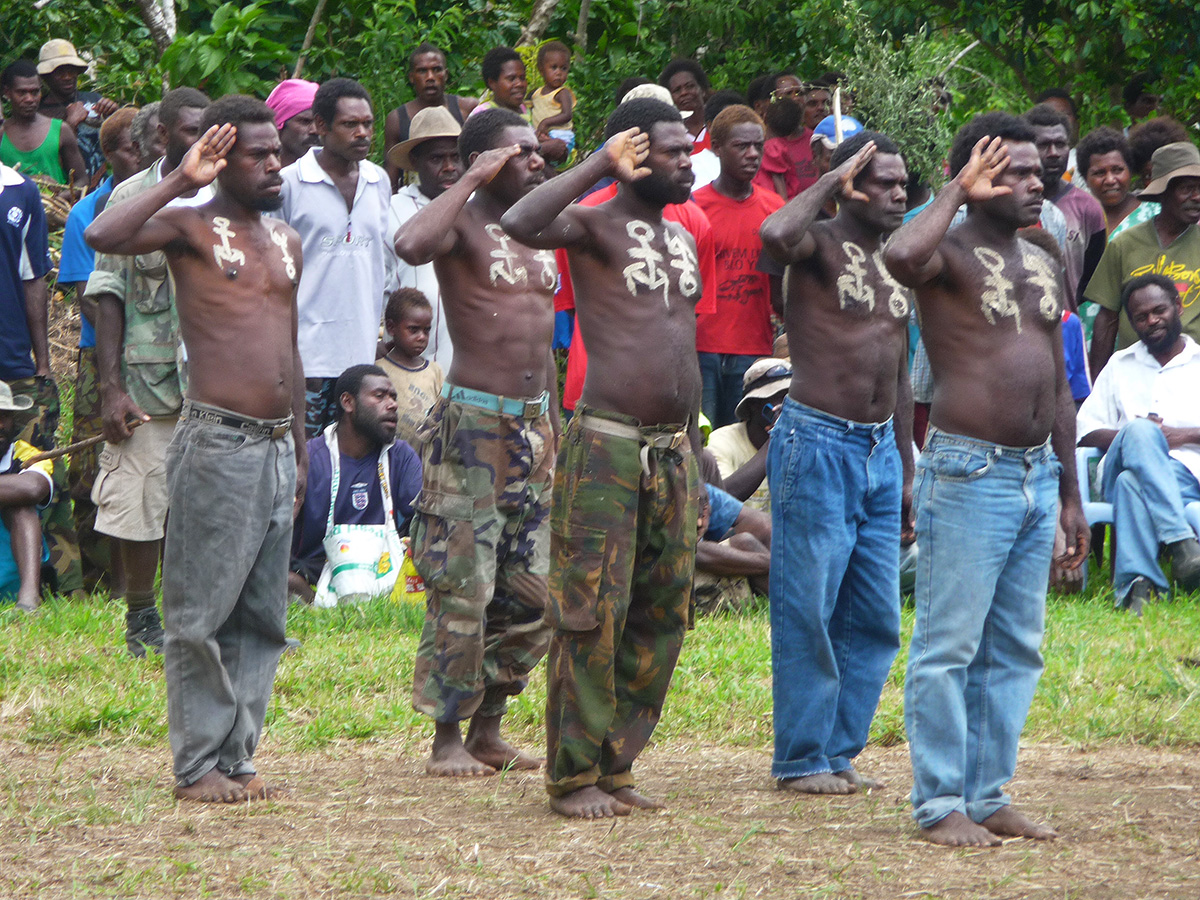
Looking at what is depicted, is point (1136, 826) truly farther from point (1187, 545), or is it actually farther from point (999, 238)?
point (1187, 545)

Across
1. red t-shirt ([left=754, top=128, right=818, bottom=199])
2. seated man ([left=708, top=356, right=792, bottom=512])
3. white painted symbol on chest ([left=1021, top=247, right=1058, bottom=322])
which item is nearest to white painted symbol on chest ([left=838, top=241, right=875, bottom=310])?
white painted symbol on chest ([left=1021, top=247, right=1058, bottom=322])

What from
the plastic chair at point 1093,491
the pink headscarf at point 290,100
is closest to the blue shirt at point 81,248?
the pink headscarf at point 290,100

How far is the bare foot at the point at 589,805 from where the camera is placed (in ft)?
16.5

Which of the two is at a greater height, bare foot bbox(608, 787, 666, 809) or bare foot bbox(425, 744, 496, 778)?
bare foot bbox(608, 787, 666, 809)

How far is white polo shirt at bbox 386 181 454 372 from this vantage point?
8.52 metres

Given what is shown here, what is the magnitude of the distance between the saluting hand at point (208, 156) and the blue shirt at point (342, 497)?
2.99 metres

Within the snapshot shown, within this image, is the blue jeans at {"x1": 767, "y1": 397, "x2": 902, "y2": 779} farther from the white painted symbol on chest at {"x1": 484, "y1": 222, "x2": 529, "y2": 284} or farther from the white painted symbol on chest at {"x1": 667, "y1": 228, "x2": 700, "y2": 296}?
the white painted symbol on chest at {"x1": 484, "y1": 222, "x2": 529, "y2": 284}

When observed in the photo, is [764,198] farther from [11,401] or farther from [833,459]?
[11,401]

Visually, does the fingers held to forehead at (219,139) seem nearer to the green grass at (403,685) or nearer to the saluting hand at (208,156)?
the saluting hand at (208,156)

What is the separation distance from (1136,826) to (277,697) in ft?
11.8

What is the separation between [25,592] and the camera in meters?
7.98

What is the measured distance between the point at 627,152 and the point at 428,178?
304 centimetres

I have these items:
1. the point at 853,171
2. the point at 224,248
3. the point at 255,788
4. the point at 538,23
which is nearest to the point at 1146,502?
the point at 853,171

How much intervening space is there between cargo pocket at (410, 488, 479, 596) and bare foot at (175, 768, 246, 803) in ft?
3.19
